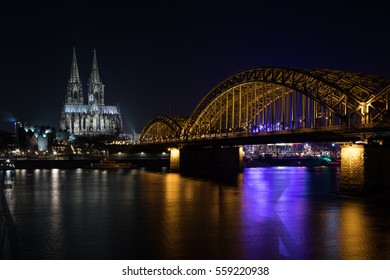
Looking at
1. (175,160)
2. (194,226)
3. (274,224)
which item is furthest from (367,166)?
(175,160)

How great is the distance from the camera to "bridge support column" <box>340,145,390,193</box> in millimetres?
47562

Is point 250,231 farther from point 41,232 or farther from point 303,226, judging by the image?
point 41,232

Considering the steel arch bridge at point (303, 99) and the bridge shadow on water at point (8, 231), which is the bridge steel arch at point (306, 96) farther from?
the bridge shadow on water at point (8, 231)

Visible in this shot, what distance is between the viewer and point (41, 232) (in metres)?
32.6

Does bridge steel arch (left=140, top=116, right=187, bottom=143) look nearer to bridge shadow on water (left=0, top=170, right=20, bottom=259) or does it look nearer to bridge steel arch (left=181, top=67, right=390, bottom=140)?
bridge steel arch (left=181, top=67, right=390, bottom=140)

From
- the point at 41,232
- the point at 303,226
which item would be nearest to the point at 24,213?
the point at 41,232

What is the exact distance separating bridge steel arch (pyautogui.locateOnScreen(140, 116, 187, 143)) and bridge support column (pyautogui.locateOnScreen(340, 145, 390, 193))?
68.2m

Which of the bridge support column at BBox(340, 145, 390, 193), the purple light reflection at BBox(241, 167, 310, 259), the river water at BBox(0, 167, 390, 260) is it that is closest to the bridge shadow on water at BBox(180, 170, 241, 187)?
the purple light reflection at BBox(241, 167, 310, 259)

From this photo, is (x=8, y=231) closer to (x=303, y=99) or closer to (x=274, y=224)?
(x=274, y=224)

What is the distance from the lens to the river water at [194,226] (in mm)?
26734

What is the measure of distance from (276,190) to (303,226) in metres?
29.6

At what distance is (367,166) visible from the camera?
47.5 m

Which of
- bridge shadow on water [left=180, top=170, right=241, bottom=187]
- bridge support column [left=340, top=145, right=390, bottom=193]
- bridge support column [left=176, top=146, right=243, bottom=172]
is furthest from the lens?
bridge support column [left=176, top=146, right=243, bottom=172]

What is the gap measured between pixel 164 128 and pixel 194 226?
12175 centimetres
